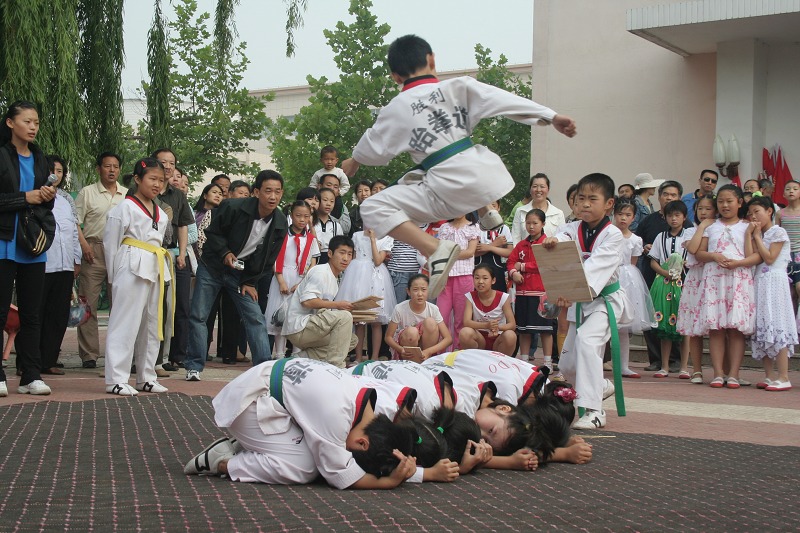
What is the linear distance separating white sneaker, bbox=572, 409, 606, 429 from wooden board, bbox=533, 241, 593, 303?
78 centimetres

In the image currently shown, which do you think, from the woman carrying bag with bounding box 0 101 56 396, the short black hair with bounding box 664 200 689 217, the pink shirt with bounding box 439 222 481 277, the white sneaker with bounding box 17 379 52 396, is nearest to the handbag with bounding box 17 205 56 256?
the woman carrying bag with bounding box 0 101 56 396

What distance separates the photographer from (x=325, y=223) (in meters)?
10.4

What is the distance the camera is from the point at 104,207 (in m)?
9.14

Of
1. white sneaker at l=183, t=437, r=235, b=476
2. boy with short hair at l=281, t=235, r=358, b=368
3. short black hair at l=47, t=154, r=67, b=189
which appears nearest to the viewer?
white sneaker at l=183, t=437, r=235, b=476

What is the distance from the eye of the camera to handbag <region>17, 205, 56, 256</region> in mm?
6941

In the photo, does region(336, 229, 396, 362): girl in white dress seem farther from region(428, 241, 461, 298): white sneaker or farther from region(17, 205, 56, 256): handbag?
region(428, 241, 461, 298): white sneaker

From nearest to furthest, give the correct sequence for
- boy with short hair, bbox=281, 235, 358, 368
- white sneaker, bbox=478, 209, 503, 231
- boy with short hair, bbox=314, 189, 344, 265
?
1. white sneaker, bbox=478, 209, 503, 231
2. boy with short hair, bbox=281, 235, 358, 368
3. boy with short hair, bbox=314, 189, 344, 265

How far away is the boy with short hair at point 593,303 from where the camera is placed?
20.5ft

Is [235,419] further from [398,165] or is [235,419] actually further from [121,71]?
[398,165]

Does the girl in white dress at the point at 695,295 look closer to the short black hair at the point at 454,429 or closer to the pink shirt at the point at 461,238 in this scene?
the pink shirt at the point at 461,238

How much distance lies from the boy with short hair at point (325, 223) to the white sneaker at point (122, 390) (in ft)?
10.6

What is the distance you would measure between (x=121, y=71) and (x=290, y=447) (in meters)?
6.76

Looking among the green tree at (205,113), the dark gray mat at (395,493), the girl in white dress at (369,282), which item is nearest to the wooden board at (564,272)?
the dark gray mat at (395,493)

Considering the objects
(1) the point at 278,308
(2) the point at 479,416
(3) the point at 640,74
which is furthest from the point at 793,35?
(2) the point at 479,416
